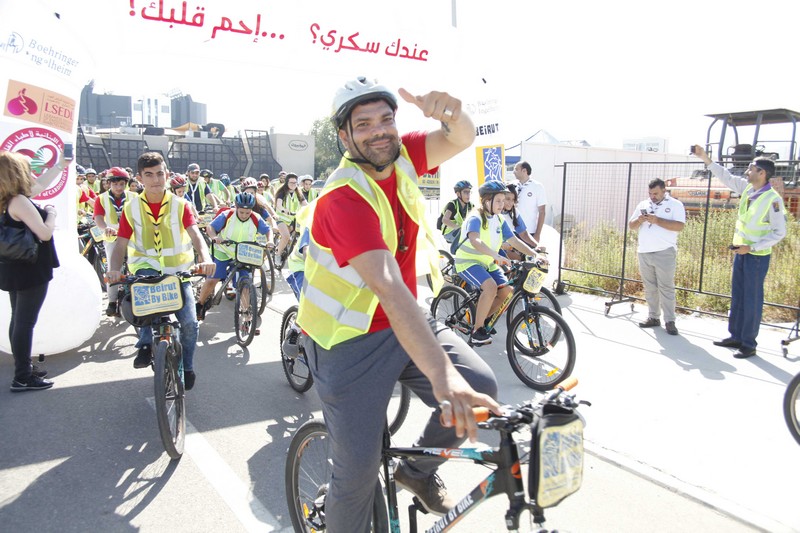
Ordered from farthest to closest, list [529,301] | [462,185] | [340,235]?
[462,185], [529,301], [340,235]

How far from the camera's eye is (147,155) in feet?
17.1

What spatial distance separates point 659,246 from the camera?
7.68 meters

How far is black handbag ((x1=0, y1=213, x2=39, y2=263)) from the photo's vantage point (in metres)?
5.10

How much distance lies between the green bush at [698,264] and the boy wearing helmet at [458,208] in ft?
7.67

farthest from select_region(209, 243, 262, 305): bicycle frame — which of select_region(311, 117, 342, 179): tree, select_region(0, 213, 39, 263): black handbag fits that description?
select_region(311, 117, 342, 179): tree

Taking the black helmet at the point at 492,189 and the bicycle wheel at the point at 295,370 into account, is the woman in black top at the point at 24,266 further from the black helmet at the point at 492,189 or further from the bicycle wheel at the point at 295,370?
the black helmet at the point at 492,189

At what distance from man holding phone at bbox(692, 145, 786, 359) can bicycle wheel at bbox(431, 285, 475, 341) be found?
2.92 meters

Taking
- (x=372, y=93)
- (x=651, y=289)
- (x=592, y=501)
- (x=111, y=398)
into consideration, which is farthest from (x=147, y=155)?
(x=651, y=289)

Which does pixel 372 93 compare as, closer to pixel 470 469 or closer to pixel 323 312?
pixel 323 312

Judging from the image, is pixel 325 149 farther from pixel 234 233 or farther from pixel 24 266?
pixel 24 266

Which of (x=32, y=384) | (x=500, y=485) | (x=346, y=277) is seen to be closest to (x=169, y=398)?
(x=32, y=384)

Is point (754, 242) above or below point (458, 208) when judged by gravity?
below

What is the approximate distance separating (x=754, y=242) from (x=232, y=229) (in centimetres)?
625

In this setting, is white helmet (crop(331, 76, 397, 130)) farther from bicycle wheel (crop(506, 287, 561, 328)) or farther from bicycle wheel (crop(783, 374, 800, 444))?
bicycle wheel (crop(506, 287, 561, 328))
